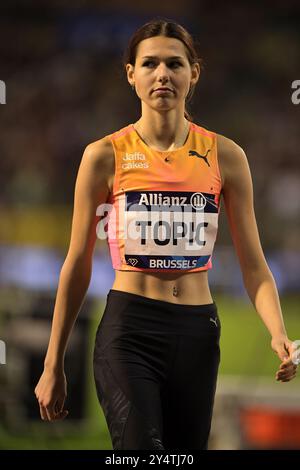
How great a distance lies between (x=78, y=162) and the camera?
13273 mm

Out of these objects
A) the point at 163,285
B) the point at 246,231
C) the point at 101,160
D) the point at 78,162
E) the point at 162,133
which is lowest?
the point at 163,285

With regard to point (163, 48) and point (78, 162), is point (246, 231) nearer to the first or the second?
point (163, 48)

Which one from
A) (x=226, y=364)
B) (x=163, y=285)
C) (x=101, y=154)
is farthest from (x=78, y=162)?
(x=163, y=285)

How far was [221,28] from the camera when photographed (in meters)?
16.7

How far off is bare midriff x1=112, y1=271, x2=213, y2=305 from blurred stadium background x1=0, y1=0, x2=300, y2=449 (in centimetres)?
341

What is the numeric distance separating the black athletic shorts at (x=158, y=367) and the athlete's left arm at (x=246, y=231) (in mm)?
210

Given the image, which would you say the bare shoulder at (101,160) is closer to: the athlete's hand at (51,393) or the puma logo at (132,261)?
the puma logo at (132,261)

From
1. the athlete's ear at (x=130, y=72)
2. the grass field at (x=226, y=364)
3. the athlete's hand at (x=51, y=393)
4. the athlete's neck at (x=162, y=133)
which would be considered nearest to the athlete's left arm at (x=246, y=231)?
the athlete's neck at (x=162, y=133)

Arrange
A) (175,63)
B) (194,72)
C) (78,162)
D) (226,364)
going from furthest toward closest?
1. (78,162)
2. (226,364)
3. (194,72)
4. (175,63)

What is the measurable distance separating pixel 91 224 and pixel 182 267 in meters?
0.37

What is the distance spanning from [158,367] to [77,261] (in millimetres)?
487

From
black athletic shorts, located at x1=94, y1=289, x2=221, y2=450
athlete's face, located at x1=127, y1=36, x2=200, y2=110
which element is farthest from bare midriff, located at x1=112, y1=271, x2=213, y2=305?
athlete's face, located at x1=127, y1=36, x2=200, y2=110
